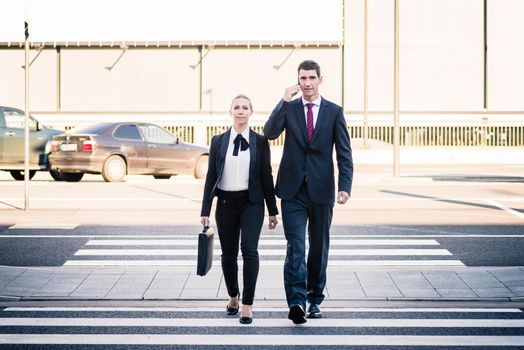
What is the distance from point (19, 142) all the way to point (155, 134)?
3.24 meters

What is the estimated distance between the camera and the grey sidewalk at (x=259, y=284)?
836cm

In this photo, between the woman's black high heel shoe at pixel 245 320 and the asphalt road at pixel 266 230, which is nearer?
the woman's black high heel shoe at pixel 245 320

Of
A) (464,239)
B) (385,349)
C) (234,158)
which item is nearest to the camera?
(385,349)

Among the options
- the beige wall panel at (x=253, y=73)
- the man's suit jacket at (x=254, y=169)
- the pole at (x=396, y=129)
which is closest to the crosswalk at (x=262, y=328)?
the man's suit jacket at (x=254, y=169)

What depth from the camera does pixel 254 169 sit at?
739 cm

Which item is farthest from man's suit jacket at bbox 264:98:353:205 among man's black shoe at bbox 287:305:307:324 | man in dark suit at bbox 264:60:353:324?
man's black shoe at bbox 287:305:307:324

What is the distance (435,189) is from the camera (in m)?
21.5

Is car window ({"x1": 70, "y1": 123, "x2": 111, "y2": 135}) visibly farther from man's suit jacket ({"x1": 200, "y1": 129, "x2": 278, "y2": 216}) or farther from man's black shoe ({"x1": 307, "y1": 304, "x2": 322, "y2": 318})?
man's black shoe ({"x1": 307, "y1": 304, "x2": 322, "y2": 318})

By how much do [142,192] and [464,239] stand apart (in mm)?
9188

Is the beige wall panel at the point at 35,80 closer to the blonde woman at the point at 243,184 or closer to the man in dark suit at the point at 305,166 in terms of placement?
the blonde woman at the point at 243,184

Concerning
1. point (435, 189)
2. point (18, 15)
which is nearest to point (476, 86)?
point (18, 15)

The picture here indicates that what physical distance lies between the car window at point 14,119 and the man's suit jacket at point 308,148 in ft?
54.2

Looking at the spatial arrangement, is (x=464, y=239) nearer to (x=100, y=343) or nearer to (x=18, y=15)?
(x=100, y=343)

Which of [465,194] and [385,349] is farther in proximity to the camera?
[465,194]
